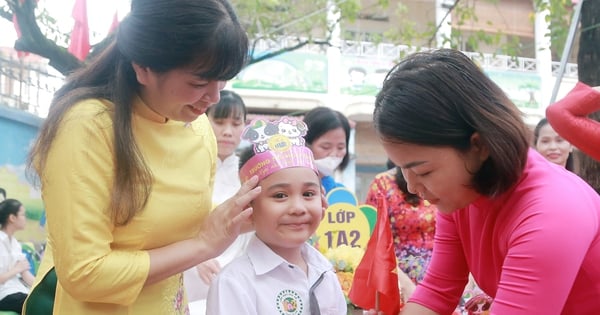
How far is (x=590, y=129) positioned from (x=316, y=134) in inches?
74.8

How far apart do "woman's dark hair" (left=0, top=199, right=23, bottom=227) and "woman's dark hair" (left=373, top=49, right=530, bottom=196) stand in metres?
4.66

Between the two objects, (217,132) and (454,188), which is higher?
(454,188)

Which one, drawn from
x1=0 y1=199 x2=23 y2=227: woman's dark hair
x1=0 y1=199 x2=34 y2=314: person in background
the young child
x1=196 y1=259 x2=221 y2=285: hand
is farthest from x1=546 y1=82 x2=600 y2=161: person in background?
x1=0 y1=199 x2=23 y2=227: woman's dark hair

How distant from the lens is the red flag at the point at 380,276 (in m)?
1.57

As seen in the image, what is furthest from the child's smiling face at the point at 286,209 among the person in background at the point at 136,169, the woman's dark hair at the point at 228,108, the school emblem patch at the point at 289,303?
the woman's dark hair at the point at 228,108

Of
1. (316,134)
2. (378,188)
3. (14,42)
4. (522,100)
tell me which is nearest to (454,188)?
(378,188)

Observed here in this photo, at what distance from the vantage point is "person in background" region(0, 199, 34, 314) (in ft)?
15.3

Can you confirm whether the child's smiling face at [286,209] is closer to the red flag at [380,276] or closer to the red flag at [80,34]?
the red flag at [380,276]

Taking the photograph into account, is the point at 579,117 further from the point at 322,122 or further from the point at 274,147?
the point at 322,122

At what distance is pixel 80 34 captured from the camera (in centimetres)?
490

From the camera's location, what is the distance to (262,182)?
173 cm

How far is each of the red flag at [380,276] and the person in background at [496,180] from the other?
0.32 metres

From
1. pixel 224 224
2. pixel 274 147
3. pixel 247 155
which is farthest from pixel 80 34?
pixel 224 224

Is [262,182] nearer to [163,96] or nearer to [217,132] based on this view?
[163,96]
